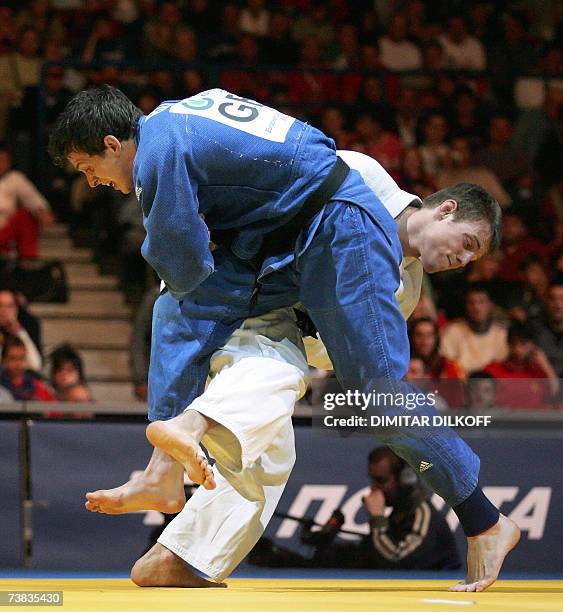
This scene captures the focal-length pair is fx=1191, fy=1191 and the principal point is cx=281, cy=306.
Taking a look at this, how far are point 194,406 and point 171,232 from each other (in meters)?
0.45

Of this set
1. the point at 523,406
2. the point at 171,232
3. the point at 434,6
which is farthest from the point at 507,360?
the point at 434,6

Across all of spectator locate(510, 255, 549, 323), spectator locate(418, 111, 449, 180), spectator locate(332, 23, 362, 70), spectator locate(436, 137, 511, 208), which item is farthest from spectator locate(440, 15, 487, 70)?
spectator locate(510, 255, 549, 323)

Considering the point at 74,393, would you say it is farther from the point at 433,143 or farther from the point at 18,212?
the point at 433,143

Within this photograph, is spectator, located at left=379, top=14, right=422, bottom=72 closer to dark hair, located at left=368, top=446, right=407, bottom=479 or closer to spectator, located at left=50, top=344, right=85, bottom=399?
spectator, located at left=50, top=344, right=85, bottom=399

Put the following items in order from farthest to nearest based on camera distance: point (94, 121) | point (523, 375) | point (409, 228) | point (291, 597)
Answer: point (523, 375)
point (409, 228)
point (94, 121)
point (291, 597)

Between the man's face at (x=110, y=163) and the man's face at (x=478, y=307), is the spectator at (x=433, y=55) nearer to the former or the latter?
the man's face at (x=478, y=307)

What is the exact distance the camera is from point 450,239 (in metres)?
3.36

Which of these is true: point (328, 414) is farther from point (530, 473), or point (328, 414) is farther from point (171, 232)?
point (171, 232)

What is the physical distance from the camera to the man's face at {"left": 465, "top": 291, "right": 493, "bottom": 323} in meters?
6.66

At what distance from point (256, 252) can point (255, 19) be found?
20.3ft

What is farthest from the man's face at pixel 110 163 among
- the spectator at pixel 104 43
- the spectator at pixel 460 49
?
the spectator at pixel 460 49

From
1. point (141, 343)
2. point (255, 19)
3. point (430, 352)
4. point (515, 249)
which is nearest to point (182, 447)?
point (430, 352)

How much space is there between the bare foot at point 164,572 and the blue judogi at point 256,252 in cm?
42

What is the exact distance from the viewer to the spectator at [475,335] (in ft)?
21.4
